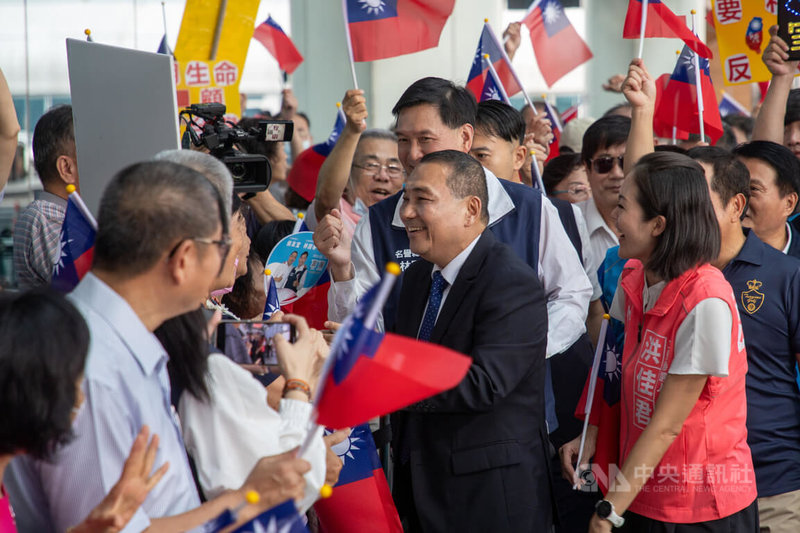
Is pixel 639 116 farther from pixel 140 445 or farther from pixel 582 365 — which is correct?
pixel 140 445

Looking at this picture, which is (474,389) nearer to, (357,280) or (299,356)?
(299,356)

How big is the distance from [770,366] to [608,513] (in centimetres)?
86

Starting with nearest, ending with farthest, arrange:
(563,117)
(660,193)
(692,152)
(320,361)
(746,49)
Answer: (320,361), (660,193), (692,152), (746,49), (563,117)

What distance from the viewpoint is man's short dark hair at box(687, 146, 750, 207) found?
3135mm

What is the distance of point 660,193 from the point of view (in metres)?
2.75

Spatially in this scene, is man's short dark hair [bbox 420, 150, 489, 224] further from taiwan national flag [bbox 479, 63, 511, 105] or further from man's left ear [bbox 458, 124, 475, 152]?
taiwan national flag [bbox 479, 63, 511, 105]

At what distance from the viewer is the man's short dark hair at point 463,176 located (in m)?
2.95

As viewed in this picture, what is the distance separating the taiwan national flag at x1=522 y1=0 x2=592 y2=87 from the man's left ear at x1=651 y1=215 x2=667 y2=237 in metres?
4.29

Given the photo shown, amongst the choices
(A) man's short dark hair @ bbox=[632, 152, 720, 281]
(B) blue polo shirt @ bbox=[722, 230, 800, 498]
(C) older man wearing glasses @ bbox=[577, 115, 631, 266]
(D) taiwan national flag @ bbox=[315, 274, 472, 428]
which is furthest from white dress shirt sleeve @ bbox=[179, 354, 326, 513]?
(C) older man wearing glasses @ bbox=[577, 115, 631, 266]

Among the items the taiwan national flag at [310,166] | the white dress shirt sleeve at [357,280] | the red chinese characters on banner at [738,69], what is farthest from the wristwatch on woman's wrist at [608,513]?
the red chinese characters on banner at [738,69]

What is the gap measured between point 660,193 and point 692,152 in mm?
613

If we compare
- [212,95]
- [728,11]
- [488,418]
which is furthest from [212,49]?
[488,418]

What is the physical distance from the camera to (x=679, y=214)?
272 cm

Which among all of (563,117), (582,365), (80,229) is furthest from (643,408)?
(563,117)
